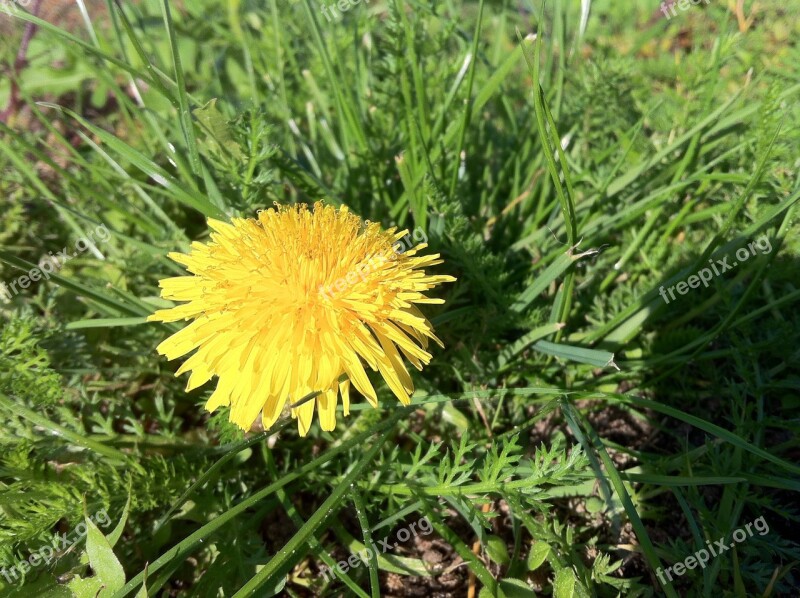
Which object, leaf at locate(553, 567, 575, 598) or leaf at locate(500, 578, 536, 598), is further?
leaf at locate(500, 578, 536, 598)

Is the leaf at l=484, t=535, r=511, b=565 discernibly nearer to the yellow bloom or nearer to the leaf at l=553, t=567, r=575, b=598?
the leaf at l=553, t=567, r=575, b=598

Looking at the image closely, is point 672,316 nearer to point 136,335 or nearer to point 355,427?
point 355,427

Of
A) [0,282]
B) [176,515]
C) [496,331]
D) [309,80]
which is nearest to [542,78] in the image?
[309,80]

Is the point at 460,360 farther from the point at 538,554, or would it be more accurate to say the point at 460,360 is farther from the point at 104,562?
the point at 104,562

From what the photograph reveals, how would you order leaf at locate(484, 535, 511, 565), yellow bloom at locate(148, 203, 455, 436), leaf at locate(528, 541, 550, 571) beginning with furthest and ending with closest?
leaf at locate(484, 535, 511, 565)
leaf at locate(528, 541, 550, 571)
yellow bloom at locate(148, 203, 455, 436)

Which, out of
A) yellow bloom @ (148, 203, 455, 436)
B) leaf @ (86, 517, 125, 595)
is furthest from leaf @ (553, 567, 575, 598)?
leaf @ (86, 517, 125, 595)

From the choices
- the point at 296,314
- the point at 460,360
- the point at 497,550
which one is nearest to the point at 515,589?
the point at 497,550

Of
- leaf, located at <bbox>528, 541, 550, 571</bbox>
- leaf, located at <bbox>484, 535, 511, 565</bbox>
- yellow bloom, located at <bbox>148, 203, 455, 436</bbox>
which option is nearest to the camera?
yellow bloom, located at <bbox>148, 203, 455, 436</bbox>
